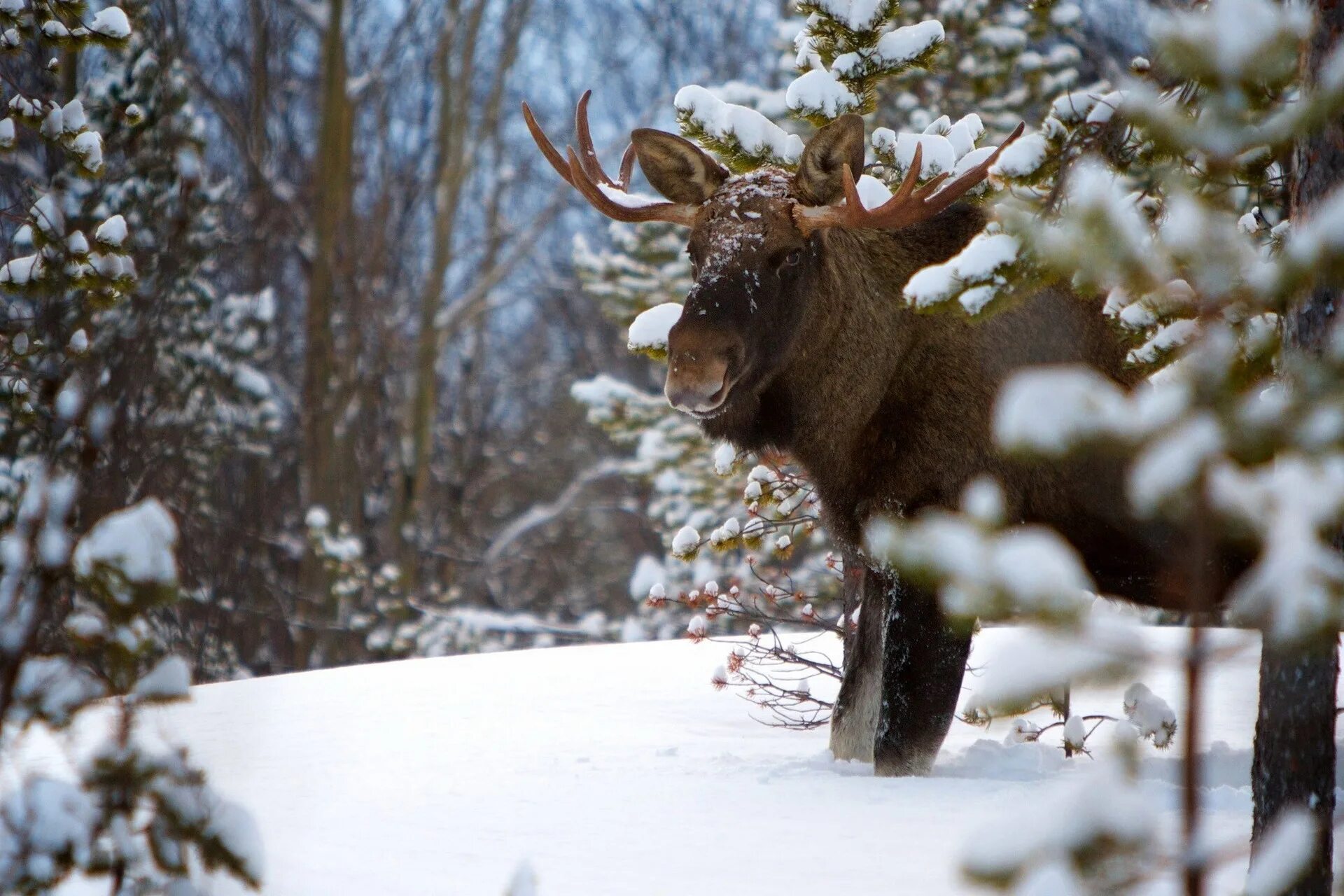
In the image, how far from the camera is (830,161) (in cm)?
430

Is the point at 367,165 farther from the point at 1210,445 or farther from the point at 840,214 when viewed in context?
the point at 1210,445

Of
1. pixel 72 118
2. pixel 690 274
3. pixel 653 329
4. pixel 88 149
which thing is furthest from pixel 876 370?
pixel 690 274

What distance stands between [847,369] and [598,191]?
1.22m

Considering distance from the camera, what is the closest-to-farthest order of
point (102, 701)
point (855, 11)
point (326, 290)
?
1. point (102, 701)
2. point (855, 11)
3. point (326, 290)

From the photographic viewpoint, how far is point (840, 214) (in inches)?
166

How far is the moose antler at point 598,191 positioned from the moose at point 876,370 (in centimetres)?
2

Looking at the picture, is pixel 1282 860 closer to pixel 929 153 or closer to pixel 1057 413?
pixel 1057 413

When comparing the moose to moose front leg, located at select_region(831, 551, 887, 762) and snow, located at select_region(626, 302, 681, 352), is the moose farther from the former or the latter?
snow, located at select_region(626, 302, 681, 352)

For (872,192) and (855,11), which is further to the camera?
(855,11)

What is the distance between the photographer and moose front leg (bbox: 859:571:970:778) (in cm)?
403

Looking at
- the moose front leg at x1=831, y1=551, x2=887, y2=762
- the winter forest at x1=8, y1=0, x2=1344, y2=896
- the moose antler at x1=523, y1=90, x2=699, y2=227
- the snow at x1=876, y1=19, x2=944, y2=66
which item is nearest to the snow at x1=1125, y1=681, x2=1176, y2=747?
the winter forest at x1=8, y1=0, x2=1344, y2=896

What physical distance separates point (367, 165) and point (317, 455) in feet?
17.1

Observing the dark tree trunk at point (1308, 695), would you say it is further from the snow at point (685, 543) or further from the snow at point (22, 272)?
the snow at point (22, 272)

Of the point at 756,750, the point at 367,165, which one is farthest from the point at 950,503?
the point at 367,165
